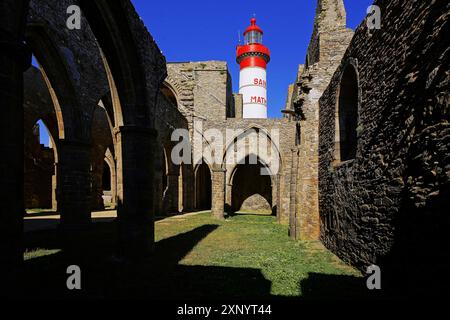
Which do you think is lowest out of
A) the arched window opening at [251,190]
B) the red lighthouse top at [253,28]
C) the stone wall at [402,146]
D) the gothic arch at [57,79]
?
the arched window opening at [251,190]

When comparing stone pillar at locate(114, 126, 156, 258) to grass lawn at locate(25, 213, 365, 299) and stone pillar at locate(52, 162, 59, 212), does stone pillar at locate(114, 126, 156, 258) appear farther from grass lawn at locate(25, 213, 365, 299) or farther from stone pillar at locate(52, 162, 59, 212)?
stone pillar at locate(52, 162, 59, 212)

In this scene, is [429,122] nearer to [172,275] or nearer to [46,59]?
[172,275]

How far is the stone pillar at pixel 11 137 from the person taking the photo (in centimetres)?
237

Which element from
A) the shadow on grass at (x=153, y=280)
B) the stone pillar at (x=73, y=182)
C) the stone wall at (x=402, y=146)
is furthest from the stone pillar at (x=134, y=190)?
the stone wall at (x=402, y=146)

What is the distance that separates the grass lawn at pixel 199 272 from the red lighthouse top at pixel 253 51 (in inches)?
1142

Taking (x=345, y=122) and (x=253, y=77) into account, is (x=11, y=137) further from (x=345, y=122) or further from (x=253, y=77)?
(x=253, y=77)

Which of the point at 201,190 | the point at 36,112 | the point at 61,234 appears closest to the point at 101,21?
the point at 61,234

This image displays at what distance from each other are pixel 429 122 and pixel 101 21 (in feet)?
17.8

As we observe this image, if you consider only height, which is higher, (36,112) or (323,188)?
(36,112)

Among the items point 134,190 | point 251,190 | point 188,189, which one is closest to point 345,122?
point 134,190

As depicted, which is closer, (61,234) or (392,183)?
(392,183)

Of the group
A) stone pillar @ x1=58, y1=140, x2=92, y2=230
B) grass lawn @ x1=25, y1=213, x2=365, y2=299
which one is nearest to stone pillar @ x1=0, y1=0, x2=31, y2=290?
grass lawn @ x1=25, y1=213, x2=365, y2=299

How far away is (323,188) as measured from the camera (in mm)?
7688

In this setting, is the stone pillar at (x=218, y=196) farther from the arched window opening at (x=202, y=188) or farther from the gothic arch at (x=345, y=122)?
the gothic arch at (x=345, y=122)
